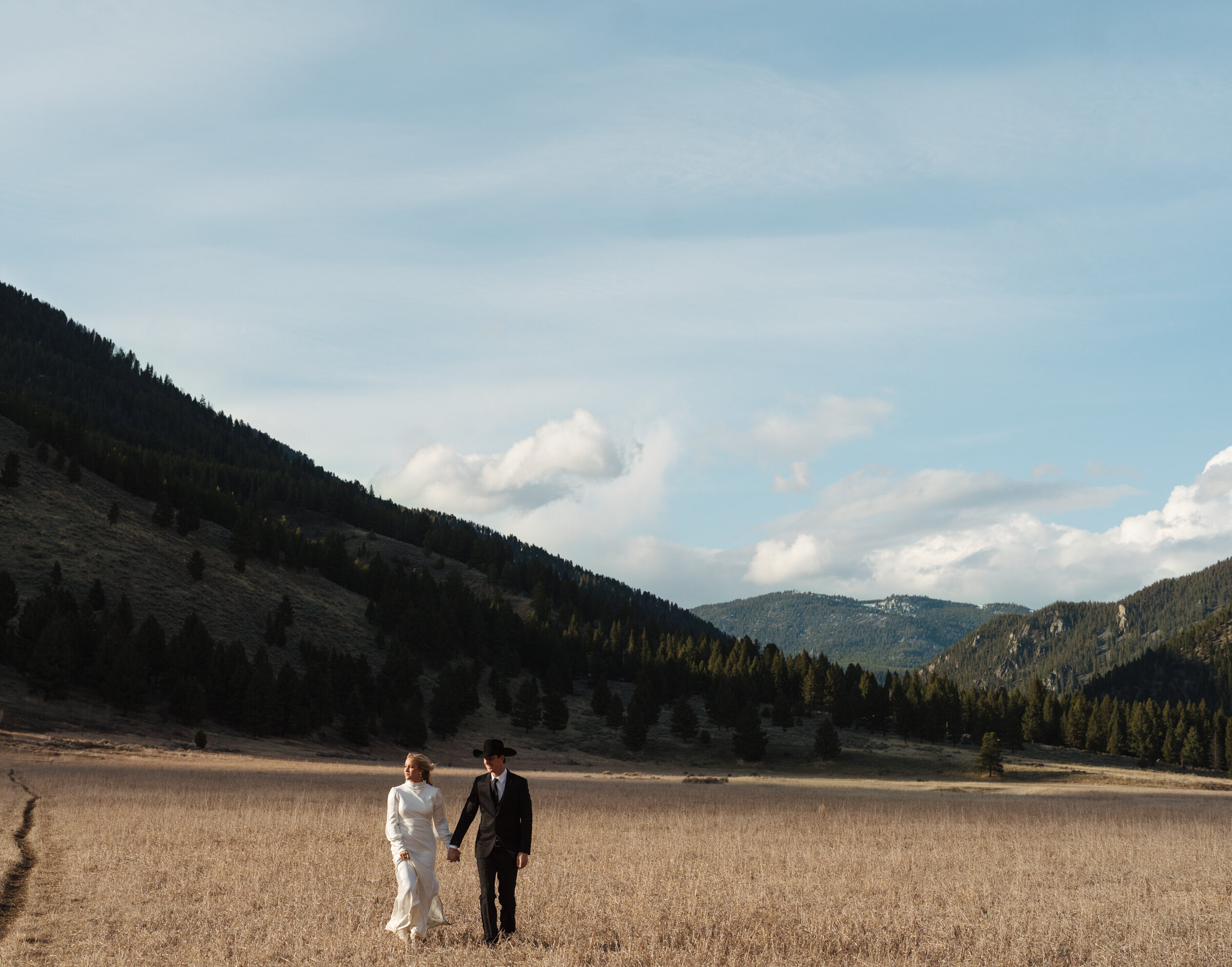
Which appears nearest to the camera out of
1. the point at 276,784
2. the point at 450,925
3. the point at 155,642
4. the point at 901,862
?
the point at 450,925

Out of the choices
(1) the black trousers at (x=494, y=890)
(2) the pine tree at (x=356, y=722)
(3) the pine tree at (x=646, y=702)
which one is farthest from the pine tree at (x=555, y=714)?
(1) the black trousers at (x=494, y=890)

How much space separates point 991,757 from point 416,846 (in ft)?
294

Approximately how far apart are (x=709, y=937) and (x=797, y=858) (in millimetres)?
9203

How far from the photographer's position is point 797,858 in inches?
824

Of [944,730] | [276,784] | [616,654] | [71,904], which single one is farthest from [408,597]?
[71,904]

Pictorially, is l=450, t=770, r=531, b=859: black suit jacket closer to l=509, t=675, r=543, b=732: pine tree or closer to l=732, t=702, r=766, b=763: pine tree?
l=732, t=702, r=766, b=763: pine tree

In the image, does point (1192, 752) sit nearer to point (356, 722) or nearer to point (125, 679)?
point (356, 722)

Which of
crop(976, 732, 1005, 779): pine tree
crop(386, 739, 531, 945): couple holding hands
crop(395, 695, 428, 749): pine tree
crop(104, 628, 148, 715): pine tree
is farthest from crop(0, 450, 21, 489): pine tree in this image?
crop(386, 739, 531, 945): couple holding hands

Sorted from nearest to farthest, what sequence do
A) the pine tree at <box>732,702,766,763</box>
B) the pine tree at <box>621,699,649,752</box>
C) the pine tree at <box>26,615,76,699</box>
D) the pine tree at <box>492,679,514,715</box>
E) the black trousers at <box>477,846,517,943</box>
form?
1. the black trousers at <box>477,846,517,943</box>
2. the pine tree at <box>26,615,76,699</box>
3. the pine tree at <box>732,702,766,763</box>
4. the pine tree at <box>621,699,649,752</box>
5. the pine tree at <box>492,679,514,715</box>

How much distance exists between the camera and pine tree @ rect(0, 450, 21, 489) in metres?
101

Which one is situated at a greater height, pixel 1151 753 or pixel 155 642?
pixel 155 642

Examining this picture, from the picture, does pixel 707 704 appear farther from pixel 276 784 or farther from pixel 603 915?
pixel 603 915

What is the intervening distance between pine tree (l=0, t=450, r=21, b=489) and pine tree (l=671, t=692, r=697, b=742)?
261ft

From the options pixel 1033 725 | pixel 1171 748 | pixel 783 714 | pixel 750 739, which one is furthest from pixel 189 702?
pixel 1171 748
